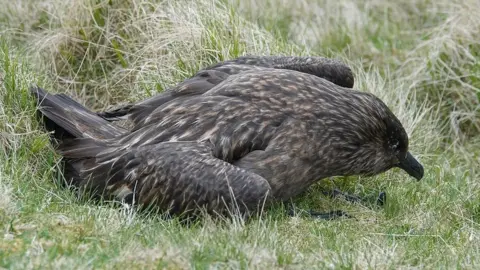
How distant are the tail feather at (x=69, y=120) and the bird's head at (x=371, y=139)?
1512mm

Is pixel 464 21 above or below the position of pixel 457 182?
above

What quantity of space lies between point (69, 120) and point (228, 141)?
1.14 metres

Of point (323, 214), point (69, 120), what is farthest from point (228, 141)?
point (69, 120)

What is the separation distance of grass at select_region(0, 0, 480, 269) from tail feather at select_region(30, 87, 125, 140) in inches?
4.2

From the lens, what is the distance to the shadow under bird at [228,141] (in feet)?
19.2

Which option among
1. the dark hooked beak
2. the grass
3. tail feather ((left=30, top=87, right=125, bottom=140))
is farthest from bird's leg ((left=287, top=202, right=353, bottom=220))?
tail feather ((left=30, top=87, right=125, bottom=140))

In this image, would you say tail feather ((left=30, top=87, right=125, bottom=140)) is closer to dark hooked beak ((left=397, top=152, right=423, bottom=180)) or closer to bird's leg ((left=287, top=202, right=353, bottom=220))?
bird's leg ((left=287, top=202, right=353, bottom=220))

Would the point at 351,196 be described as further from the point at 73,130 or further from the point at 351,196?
the point at 73,130

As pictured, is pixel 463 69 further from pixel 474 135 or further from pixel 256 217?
pixel 256 217

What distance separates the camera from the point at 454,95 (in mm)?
8719

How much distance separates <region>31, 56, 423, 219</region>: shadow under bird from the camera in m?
5.84

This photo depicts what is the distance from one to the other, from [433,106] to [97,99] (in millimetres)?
2869

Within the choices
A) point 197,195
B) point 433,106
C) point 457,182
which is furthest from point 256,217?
point 433,106

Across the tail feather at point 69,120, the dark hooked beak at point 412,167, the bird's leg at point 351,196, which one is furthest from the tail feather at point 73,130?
the dark hooked beak at point 412,167
